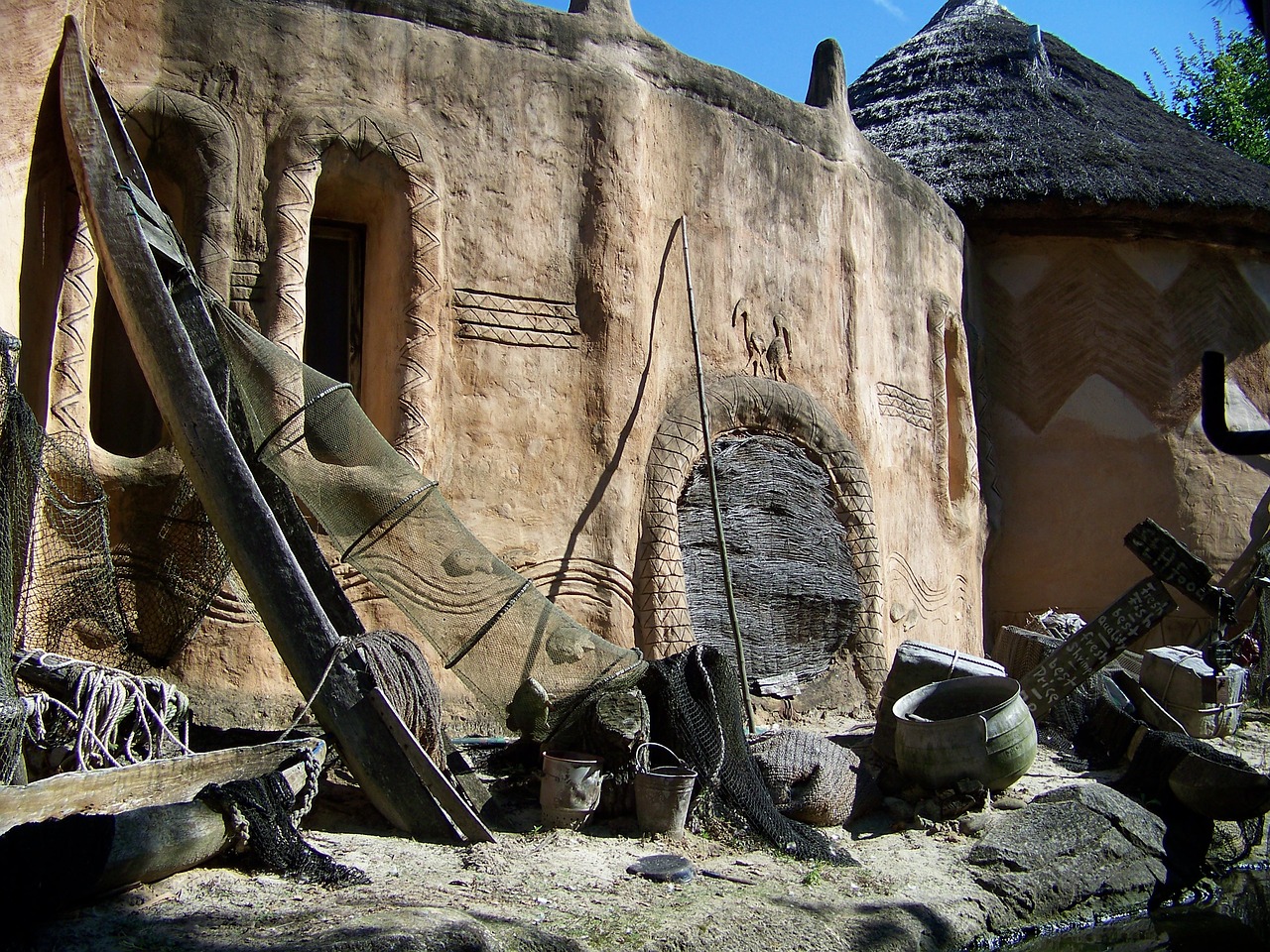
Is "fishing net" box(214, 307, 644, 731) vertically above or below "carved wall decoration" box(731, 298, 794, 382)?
below

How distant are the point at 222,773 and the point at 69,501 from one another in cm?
155

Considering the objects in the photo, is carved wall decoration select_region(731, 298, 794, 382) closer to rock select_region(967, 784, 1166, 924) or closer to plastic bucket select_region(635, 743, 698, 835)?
rock select_region(967, 784, 1166, 924)

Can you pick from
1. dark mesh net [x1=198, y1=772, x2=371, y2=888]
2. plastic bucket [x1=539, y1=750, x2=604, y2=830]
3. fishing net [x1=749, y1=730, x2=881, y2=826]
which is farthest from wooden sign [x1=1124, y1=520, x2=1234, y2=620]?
dark mesh net [x1=198, y1=772, x2=371, y2=888]

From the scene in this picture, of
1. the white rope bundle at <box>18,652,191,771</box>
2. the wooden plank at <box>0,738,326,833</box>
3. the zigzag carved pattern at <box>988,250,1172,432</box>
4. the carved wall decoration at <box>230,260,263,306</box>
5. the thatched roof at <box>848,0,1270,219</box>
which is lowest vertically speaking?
the wooden plank at <box>0,738,326,833</box>

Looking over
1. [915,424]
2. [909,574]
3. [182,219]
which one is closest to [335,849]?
[182,219]

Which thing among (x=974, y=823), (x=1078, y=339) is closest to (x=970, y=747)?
(x=974, y=823)

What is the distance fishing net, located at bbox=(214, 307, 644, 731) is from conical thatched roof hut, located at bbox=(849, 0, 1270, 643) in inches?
271

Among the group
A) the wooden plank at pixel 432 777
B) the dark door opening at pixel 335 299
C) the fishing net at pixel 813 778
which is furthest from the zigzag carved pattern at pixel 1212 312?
the wooden plank at pixel 432 777

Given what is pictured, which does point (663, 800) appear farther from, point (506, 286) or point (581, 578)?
point (506, 286)

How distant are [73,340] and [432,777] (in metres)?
3.07

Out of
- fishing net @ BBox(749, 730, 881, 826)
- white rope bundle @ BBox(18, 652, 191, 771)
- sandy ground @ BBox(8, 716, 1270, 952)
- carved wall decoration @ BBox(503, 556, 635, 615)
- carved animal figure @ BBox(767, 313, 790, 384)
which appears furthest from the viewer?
carved animal figure @ BBox(767, 313, 790, 384)

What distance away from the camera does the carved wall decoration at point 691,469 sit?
304 inches

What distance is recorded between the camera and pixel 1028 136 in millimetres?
12273

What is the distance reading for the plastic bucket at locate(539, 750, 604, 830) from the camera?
17.6 feet
